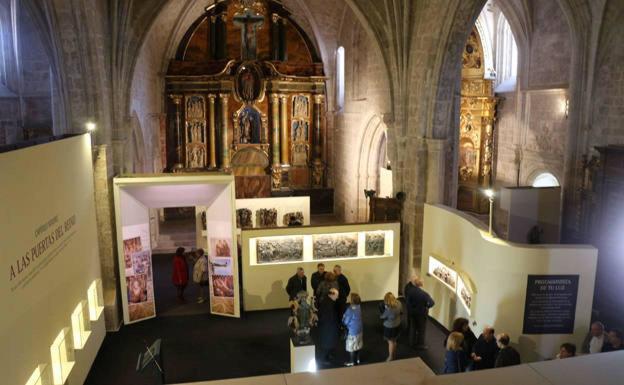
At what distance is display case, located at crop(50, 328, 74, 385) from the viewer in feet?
21.6

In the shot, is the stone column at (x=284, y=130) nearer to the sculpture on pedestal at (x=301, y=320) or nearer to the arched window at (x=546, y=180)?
the arched window at (x=546, y=180)

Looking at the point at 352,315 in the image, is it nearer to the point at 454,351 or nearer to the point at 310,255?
the point at 454,351

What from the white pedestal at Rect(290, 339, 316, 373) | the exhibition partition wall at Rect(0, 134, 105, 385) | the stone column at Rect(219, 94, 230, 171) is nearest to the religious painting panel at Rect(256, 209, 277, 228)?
the exhibition partition wall at Rect(0, 134, 105, 385)

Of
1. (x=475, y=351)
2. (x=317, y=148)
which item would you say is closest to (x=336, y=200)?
(x=317, y=148)

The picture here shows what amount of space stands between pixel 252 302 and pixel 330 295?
305cm

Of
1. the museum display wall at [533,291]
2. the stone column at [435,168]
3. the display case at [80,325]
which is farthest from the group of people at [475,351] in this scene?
the display case at [80,325]

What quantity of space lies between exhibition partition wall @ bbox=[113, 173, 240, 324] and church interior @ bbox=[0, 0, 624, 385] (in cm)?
4

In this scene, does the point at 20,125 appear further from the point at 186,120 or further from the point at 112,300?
the point at 112,300

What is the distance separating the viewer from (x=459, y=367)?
692 centimetres

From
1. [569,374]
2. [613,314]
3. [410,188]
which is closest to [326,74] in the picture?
[410,188]

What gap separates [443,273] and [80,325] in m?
6.02

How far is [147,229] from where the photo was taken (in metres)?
10.5

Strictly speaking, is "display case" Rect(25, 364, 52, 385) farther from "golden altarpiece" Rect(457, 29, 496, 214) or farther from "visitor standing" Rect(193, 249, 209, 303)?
"golden altarpiece" Rect(457, 29, 496, 214)

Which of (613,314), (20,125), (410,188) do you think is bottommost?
(613,314)
